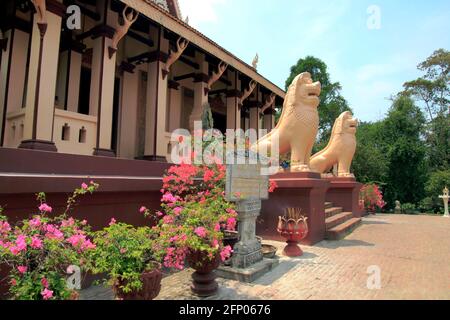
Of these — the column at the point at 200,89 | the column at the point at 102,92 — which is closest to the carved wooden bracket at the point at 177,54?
the column at the point at 102,92

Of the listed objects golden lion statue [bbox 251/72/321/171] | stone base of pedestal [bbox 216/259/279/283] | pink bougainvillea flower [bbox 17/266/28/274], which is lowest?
stone base of pedestal [bbox 216/259/279/283]

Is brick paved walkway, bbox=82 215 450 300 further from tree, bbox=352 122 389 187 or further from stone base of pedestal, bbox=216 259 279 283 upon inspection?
tree, bbox=352 122 389 187

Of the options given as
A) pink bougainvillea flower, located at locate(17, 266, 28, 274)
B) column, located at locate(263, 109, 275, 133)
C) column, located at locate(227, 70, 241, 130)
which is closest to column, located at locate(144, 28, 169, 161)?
column, located at locate(227, 70, 241, 130)

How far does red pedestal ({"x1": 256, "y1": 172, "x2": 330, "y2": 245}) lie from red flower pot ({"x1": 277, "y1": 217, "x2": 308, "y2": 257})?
99 cm

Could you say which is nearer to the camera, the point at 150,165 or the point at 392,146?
the point at 150,165

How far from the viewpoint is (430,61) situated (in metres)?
24.4

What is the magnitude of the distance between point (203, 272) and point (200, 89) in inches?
246

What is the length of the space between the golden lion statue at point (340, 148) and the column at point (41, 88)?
25.0ft

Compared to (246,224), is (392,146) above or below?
above

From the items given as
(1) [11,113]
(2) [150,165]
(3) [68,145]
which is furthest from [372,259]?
(1) [11,113]

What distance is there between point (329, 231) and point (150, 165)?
4376 mm

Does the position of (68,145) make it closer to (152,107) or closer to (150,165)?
(150,165)

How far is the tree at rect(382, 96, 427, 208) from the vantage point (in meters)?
19.3

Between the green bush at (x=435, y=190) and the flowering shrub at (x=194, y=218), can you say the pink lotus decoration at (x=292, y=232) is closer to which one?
the flowering shrub at (x=194, y=218)
